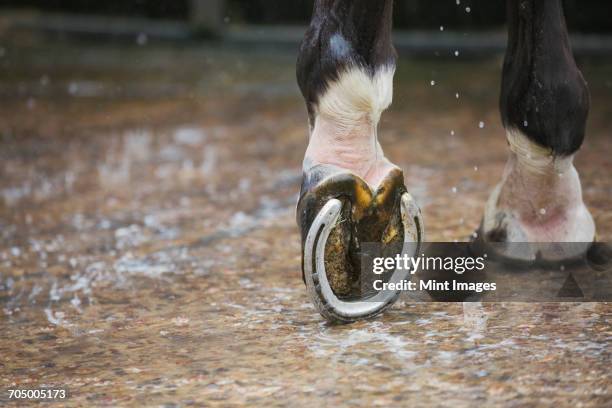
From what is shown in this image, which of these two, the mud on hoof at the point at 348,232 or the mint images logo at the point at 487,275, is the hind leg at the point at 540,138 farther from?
the mud on hoof at the point at 348,232

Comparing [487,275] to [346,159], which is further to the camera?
[487,275]

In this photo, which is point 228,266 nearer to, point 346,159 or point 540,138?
point 346,159

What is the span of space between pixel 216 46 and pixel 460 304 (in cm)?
397

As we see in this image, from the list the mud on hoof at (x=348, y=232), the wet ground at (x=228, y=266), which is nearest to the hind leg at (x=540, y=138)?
the wet ground at (x=228, y=266)

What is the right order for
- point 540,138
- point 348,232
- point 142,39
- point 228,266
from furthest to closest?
point 142,39
point 228,266
point 540,138
point 348,232

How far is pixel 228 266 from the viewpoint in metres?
1.92

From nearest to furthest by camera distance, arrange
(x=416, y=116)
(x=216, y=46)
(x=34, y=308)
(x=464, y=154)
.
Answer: (x=34, y=308) → (x=464, y=154) → (x=416, y=116) → (x=216, y=46)

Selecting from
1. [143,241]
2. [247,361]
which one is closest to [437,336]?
[247,361]

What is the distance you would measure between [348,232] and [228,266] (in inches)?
A: 19.8

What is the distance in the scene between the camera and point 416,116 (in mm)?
3562

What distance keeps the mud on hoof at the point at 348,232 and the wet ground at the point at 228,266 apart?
0.05m

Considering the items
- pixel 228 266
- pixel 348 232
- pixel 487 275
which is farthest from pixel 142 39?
pixel 348 232

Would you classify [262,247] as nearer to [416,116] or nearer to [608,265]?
[608,265]

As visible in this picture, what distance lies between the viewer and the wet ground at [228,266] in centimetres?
132
